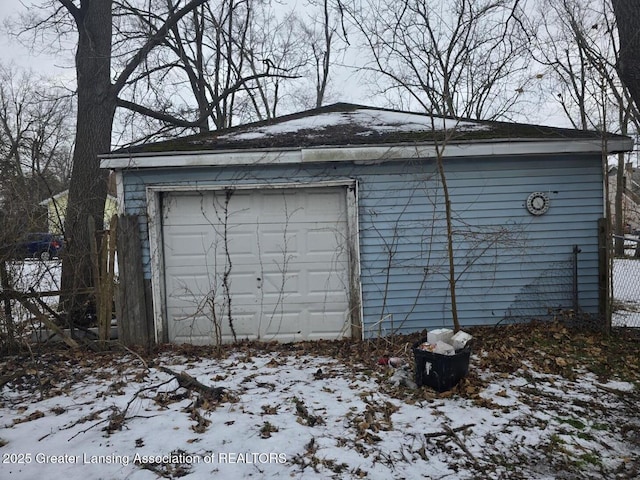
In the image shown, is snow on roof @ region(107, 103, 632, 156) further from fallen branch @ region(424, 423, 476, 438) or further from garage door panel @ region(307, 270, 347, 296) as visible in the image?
fallen branch @ region(424, 423, 476, 438)

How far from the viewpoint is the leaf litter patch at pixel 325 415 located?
3166mm

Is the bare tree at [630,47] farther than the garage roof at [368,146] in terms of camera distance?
No

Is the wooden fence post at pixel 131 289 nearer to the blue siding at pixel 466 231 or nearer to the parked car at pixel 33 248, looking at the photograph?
the blue siding at pixel 466 231

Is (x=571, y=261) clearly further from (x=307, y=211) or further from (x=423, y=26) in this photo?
(x=423, y=26)

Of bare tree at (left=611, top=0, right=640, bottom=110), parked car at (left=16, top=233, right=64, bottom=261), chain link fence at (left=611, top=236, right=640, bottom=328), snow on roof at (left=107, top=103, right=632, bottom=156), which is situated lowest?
chain link fence at (left=611, top=236, right=640, bottom=328)

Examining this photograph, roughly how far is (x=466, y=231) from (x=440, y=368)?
2.62m

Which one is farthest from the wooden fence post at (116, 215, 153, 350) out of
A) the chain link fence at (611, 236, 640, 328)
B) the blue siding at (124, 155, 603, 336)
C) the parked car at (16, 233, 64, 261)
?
the chain link fence at (611, 236, 640, 328)

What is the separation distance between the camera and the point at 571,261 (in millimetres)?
6266

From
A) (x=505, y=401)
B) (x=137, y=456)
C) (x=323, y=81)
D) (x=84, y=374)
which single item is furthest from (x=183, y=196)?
(x=323, y=81)

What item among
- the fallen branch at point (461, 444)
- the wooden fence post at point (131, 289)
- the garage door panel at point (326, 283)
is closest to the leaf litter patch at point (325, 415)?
the fallen branch at point (461, 444)

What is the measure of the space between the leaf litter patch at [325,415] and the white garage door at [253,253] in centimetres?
95

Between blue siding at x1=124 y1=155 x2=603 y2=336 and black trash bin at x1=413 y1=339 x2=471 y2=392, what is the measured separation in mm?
1834

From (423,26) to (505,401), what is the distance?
710 inches

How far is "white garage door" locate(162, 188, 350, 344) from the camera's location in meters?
6.34
